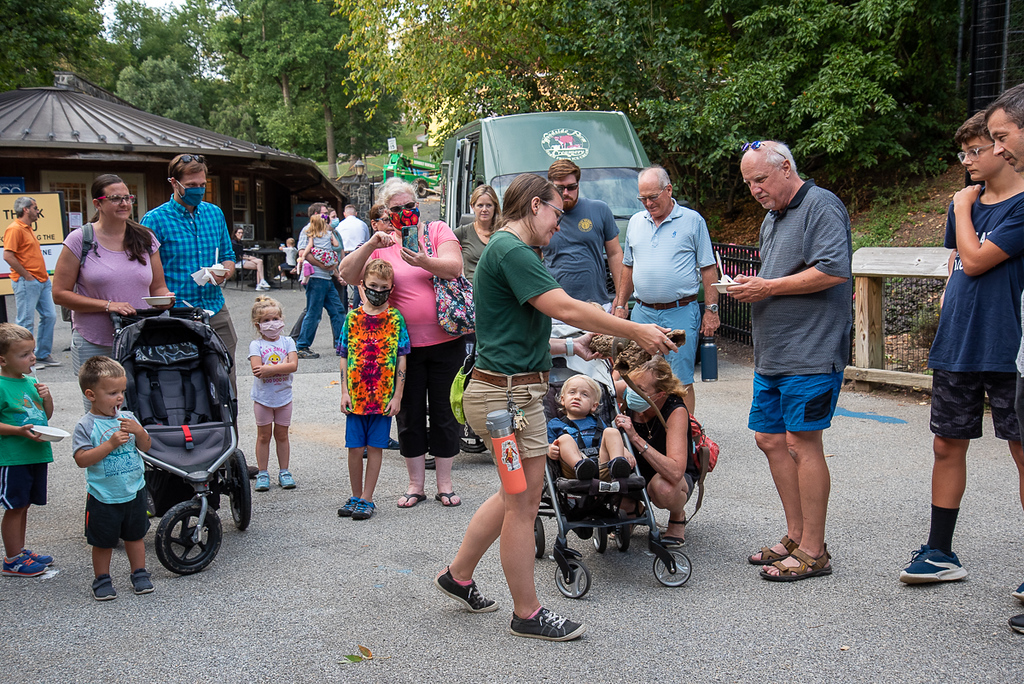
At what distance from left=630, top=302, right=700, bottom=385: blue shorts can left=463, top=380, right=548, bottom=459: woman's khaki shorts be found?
2.20 meters

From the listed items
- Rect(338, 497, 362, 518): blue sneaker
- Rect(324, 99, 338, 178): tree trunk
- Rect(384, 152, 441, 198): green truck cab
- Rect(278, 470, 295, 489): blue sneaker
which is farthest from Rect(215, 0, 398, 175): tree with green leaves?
Rect(338, 497, 362, 518): blue sneaker

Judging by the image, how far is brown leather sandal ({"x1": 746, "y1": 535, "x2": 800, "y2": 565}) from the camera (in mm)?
4375

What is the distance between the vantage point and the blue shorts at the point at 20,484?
4301mm

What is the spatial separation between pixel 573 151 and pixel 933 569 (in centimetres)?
721

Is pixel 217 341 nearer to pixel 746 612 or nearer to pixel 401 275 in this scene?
pixel 401 275

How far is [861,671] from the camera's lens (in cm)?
331

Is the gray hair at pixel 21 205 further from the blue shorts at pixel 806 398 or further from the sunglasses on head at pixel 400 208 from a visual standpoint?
the blue shorts at pixel 806 398

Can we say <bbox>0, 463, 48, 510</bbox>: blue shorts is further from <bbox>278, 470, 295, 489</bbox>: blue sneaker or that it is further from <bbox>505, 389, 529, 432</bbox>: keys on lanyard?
<bbox>505, 389, 529, 432</bbox>: keys on lanyard

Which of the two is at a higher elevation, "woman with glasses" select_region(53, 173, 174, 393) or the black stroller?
"woman with glasses" select_region(53, 173, 174, 393)

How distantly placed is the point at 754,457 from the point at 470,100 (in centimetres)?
1230

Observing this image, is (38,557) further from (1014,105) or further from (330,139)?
(330,139)

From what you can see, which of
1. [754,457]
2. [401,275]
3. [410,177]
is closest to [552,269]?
[401,275]

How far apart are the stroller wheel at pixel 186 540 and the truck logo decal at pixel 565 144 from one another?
22.7 ft

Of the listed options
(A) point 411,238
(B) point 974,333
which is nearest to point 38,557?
(A) point 411,238
